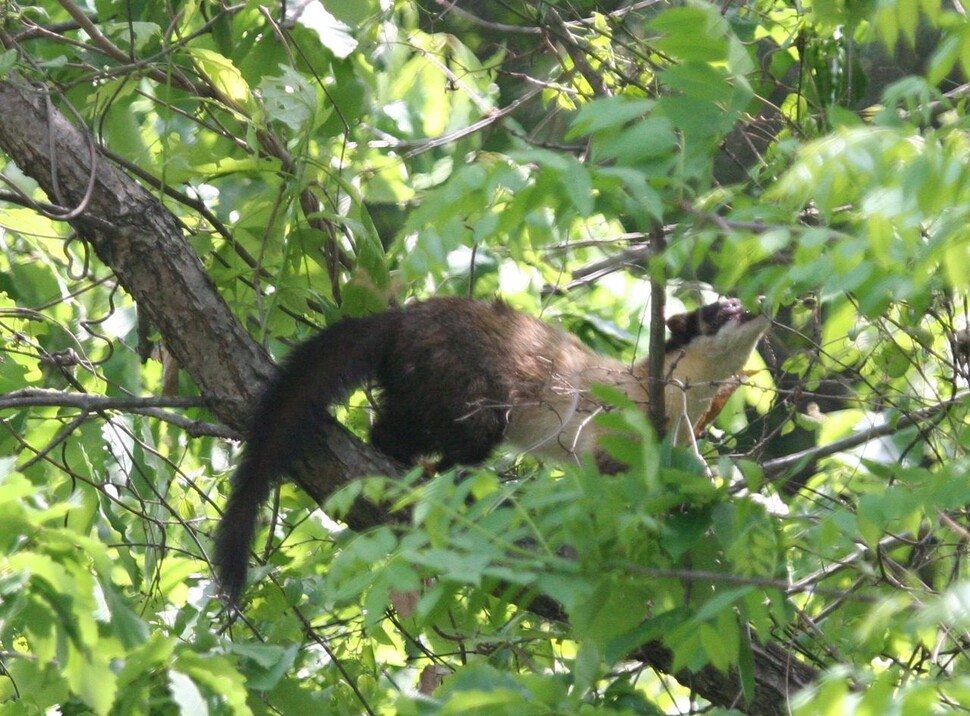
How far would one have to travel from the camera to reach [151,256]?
3.76 meters

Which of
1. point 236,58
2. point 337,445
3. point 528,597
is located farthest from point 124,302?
point 528,597

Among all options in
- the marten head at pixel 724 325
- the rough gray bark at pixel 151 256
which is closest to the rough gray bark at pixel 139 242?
the rough gray bark at pixel 151 256

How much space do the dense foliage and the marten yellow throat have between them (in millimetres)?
191

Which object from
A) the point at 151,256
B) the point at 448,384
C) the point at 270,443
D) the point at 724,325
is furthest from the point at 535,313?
the point at 151,256

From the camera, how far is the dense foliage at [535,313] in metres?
2.13

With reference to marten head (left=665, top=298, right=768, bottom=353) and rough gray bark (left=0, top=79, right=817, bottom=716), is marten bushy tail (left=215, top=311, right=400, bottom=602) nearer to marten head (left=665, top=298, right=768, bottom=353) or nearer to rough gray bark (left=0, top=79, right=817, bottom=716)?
rough gray bark (left=0, top=79, right=817, bottom=716)

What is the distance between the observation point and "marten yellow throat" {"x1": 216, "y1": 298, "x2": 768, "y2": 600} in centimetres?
388

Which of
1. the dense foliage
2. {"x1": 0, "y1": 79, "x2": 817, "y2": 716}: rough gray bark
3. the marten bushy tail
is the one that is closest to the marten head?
the dense foliage

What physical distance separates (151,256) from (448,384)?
1427mm

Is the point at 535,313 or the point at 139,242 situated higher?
the point at 139,242

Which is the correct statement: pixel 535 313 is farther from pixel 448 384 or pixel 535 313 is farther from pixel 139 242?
pixel 139 242

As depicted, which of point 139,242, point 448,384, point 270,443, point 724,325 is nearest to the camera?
point 139,242

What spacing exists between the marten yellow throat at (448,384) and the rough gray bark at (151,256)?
22cm

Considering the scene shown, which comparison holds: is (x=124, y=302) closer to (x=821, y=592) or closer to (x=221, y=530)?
(x=221, y=530)
